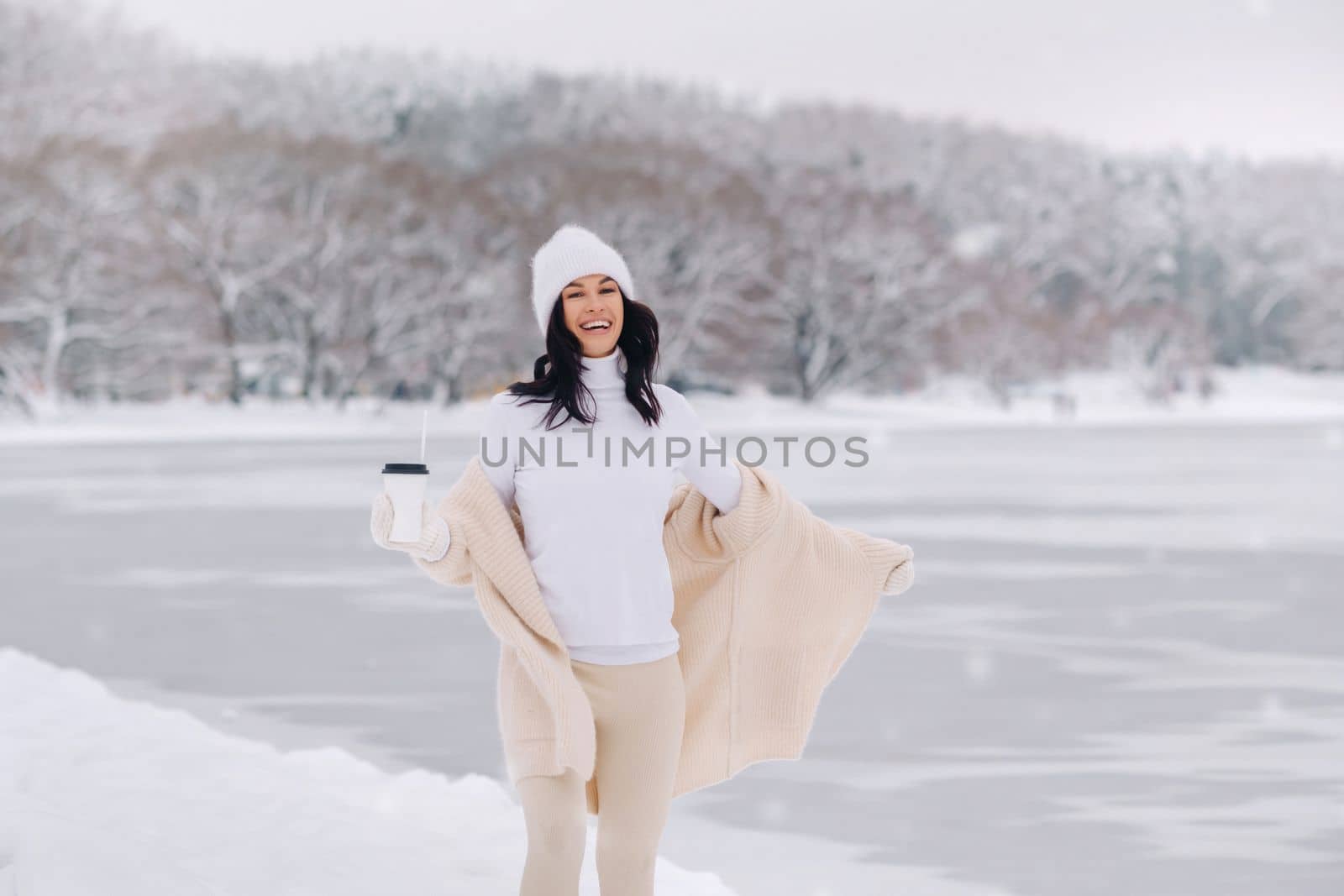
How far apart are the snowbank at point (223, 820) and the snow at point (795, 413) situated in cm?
2184

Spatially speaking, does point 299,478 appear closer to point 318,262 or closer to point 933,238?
point 318,262

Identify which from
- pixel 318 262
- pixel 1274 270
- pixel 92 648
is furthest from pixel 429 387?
Answer: pixel 1274 270

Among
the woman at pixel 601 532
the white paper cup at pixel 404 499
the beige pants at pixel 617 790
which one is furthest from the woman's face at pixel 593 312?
the beige pants at pixel 617 790

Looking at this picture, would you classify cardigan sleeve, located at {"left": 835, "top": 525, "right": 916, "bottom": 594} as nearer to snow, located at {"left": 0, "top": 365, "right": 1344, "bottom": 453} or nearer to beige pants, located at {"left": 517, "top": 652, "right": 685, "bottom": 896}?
beige pants, located at {"left": 517, "top": 652, "right": 685, "bottom": 896}

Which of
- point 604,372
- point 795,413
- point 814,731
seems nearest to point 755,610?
point 604,372

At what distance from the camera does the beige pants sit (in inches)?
109

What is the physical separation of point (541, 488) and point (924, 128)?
8291 cm

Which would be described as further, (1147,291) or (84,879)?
(1147,291)

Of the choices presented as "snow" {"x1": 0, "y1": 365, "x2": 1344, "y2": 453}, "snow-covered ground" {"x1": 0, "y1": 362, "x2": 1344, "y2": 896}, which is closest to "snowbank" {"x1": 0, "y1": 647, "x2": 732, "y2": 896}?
"snow-covered ground" {"x1": 0, "y1": 362, "x2": 1344, "y2": 896}

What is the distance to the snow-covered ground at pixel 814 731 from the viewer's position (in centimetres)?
402

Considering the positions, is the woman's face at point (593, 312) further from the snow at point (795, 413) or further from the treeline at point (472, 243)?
the treeline at point (472, 243)

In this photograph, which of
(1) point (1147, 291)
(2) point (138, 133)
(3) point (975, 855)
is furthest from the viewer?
(1) point (1147, 291)

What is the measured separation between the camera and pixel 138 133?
168 feet

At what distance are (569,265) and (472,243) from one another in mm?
42568
